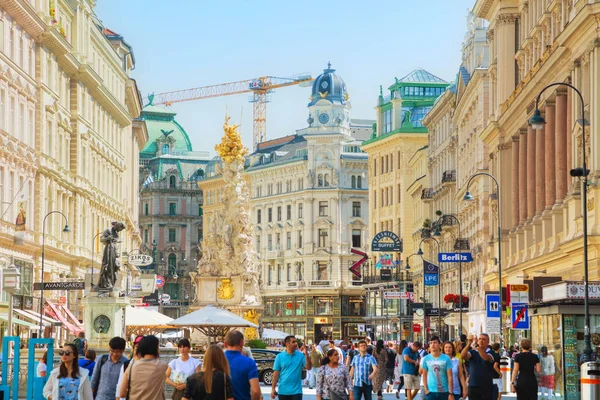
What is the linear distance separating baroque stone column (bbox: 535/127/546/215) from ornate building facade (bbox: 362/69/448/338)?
63.7 metres

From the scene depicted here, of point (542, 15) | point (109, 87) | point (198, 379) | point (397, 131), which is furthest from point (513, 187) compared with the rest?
point (397, 131)

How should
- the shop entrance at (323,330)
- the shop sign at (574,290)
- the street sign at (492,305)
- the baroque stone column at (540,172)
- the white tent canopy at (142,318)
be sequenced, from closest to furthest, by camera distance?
the shop sign at (574,290) → the street sign at (492,305) → the white tent canopy at (142,318) → the baroque stone column at (540,172) → the shop entrance at (323,330)

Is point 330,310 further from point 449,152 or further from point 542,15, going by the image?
point 542,15

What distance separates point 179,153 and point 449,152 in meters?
91.7

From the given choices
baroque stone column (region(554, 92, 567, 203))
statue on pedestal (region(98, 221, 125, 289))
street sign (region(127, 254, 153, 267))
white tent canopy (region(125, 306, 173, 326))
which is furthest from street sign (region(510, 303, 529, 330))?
street sign (region(127, 254, 153, 267))

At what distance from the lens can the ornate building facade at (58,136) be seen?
200 feet

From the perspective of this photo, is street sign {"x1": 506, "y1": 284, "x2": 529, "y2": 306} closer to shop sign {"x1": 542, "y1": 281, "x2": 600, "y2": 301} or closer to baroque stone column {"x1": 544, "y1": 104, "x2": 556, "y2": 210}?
shop sign {"x1": 542, "y1": 281, "x2": 600, "y2": 301}

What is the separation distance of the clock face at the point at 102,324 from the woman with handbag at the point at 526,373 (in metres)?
21.3

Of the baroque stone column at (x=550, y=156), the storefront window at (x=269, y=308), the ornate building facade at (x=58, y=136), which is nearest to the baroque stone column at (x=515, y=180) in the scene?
the baroque stone column at (x=550, y=156)

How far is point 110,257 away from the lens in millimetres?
43844

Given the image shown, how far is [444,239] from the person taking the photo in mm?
92625

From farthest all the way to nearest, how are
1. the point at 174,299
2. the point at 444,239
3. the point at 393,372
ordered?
the point at 174,299 → the point at 444,239 → the point at 393,372

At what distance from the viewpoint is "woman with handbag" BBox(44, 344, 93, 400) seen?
60.8 ft

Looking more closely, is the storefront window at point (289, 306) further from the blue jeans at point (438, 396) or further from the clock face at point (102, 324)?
the blue jeans at point (438, 396)
